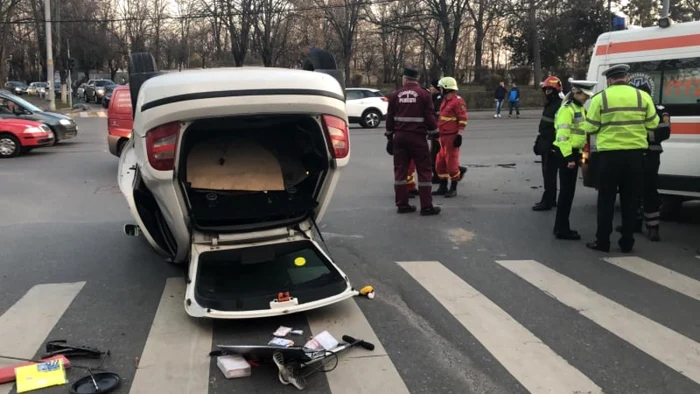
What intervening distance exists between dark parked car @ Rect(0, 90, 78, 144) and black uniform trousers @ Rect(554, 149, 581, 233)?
14.4 meters

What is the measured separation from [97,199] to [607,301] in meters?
7.71

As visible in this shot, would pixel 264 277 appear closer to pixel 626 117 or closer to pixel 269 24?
pixel 626 117

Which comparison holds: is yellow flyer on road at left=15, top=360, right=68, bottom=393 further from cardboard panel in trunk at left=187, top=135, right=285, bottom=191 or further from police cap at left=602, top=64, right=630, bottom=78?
police cap at left=602, top=64, right=630, bottom=78

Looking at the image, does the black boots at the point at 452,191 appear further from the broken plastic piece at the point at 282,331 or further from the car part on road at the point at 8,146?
the car part on road at the point at 8,146

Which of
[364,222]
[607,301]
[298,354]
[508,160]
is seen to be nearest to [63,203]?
[364,222]

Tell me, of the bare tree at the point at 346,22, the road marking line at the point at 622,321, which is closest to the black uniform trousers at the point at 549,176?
the road marking line at the point at 622,321

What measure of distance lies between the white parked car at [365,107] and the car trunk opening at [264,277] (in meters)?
19.2

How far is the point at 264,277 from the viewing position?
5066 mm

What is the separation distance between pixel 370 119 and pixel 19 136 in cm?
1312

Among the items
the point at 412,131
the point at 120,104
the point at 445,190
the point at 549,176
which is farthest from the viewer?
the point at 120,104

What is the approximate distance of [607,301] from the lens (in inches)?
206

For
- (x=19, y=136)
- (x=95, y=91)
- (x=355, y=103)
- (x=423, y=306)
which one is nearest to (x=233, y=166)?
(x=423, y=306)

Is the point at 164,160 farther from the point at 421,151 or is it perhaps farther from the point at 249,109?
the point at 421,151

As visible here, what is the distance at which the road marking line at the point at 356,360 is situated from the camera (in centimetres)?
366
